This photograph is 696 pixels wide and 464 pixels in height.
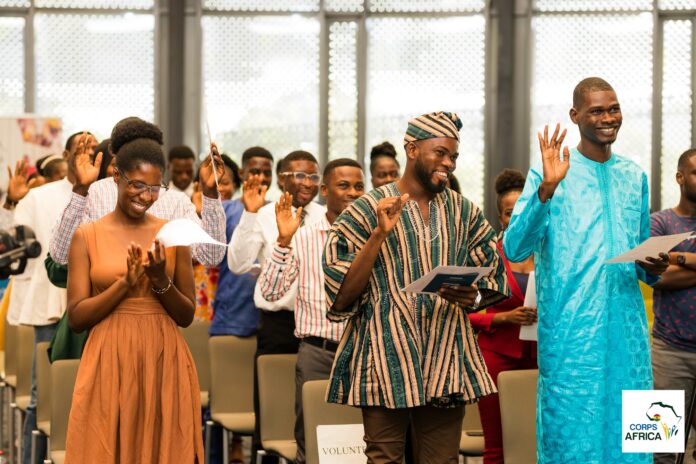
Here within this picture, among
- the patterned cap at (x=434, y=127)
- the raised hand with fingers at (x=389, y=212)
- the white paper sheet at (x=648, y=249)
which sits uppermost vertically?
the patterned cap at (x=434, y=127)

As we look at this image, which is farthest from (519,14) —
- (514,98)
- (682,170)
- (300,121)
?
(682,170)

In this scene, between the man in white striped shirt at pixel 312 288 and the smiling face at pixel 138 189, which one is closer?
the smiling face at pixel 138 189

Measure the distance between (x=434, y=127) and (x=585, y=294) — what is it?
87 cm

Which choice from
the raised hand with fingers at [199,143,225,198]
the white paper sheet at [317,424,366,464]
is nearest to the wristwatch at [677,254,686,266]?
the white paper sheet at [317,424,366,464]

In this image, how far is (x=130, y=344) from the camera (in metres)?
4.00

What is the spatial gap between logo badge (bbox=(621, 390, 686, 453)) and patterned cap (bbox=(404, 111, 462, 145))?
1.21m

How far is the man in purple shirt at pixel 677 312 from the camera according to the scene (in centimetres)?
558

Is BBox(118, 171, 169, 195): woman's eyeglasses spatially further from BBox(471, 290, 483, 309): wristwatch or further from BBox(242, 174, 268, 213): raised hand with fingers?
BBox(242, 174, 268, 213): raised hand with fingers

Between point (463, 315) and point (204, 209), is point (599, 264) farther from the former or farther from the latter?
point (204, 209)

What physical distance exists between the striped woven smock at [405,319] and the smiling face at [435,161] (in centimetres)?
10

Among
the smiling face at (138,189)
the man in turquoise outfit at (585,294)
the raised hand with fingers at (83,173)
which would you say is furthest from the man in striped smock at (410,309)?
the raised hand with fingers at (83,173)

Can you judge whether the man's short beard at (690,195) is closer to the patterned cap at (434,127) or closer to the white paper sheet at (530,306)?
the white paper sheet at (530,306)

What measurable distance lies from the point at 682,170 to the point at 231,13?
696cm

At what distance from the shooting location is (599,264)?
4121 mm
